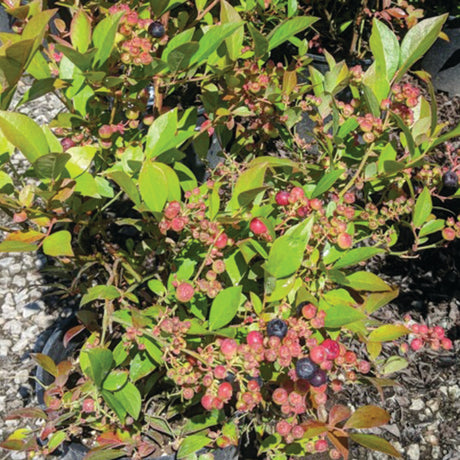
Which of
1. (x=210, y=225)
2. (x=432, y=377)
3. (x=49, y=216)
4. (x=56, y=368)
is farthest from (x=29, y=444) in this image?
(x=432, y=377)

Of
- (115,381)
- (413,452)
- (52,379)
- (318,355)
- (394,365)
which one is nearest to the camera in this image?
(318,355)

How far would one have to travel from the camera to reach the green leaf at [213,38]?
35.6 inches

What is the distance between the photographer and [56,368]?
1.24m

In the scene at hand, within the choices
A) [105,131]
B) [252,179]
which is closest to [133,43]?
[105,131]

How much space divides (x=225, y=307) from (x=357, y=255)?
0.22 m

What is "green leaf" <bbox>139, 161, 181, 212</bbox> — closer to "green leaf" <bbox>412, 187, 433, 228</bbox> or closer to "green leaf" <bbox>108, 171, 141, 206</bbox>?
"green leaf" <bbox>108, 171, 141, 206</bbox>

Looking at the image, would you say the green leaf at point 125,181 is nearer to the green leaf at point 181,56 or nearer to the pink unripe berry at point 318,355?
the green leaf at point 181,56

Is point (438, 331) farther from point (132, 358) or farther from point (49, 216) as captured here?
point (49, 216)

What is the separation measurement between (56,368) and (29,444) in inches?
6.1

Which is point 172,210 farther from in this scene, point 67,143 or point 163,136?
point 67,143

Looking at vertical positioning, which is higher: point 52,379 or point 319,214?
point 319,214

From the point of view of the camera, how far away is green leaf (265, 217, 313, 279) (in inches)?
34.1

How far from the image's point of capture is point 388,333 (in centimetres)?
98

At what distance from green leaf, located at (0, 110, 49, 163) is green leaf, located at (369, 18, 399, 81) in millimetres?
537
